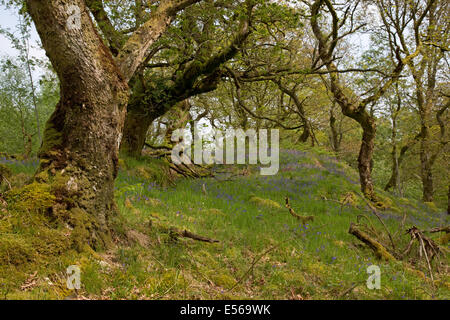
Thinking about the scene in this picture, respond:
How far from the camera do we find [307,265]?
17.1 feet

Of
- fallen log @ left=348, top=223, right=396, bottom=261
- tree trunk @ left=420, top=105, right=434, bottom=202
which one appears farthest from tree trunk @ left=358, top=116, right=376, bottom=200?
fallen log @ left=348, top=223, right=396, bottom=261

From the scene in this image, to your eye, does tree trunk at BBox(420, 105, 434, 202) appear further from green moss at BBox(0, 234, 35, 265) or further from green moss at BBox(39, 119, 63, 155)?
green moss at BBox(0, 234, 35, 265)

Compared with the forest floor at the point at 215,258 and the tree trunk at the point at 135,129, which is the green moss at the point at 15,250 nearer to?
the forest floor at the point at 215,258

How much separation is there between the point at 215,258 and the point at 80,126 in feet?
10.1

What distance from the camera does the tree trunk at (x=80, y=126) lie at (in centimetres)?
372

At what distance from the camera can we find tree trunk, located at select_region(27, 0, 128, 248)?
3725mm

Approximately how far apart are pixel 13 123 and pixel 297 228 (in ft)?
117

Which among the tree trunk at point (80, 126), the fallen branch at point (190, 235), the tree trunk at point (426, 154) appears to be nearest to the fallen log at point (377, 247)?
the fallen branch at point (190, 235)

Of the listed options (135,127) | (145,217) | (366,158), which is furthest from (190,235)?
(366,158)

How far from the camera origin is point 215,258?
4973mm

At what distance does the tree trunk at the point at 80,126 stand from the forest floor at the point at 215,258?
1.55ft
